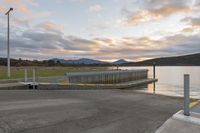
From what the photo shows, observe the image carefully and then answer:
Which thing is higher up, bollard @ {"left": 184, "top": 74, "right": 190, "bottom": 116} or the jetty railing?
bollard @ {"left": 184, "top": 74, "right": 190, "bottom": 116}

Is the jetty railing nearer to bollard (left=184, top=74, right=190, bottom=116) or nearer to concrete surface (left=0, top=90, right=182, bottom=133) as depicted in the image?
concrete surface (left=0, top=90, right=182, bottom=133)

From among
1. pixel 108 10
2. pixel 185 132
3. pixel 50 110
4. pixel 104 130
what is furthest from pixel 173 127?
pixel 108 10

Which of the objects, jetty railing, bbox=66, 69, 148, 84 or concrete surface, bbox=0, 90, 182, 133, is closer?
concrete surface, bbox=0, 90, 182, 133

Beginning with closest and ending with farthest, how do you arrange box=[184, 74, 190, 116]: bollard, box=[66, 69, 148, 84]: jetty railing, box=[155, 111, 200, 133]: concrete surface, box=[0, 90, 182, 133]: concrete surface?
box=[155, 111, 200, 133]: concrete surface
box=[0, 90, 182, 133]: concrete surface
box=[184, 74, 190, 116]: bollard
box=[66, 69, 148, 84]: jetty railing

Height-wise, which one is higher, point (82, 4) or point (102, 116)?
point (82, 4)

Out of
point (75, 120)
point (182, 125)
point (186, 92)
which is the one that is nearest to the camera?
point (182, 125)

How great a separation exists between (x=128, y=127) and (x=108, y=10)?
2199cm

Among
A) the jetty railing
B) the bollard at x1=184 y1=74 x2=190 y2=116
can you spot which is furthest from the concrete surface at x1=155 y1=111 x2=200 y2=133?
the jetty railing

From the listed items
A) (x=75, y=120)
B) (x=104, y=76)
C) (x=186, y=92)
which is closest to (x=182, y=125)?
(x=186, y=92)

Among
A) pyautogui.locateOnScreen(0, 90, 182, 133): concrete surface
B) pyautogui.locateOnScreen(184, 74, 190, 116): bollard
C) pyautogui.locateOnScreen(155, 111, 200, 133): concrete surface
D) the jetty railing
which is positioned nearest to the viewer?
pyautogui.locateOnScreen(155, 111, 200, 133): concrete surface

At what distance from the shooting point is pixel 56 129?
4.95 m

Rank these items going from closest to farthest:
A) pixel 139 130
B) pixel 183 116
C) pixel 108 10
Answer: pixel 139 130
pixel 183 116
pixel 108 10

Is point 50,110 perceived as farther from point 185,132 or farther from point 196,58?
point 196,58

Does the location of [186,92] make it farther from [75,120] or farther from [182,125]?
[75,120]
